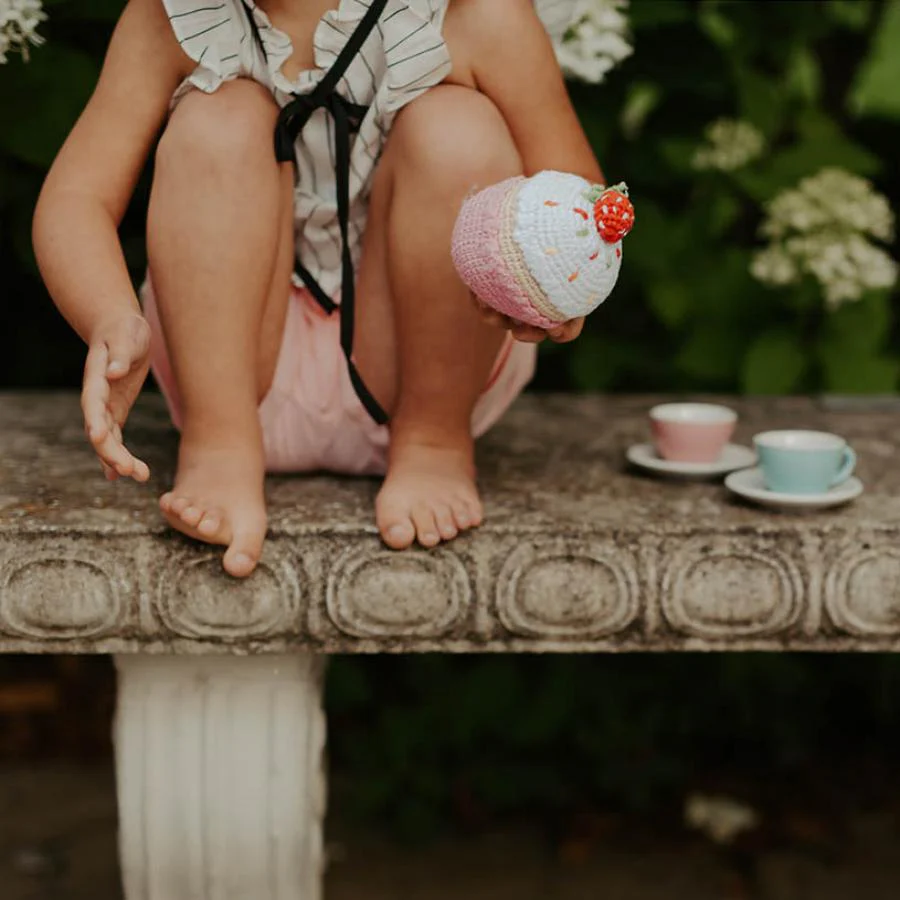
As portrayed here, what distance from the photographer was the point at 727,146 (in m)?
2.27

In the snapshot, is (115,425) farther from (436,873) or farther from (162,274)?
(436,873)

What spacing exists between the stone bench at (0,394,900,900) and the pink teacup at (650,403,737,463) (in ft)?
0.42

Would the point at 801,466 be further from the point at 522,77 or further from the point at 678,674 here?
the point at 678,674

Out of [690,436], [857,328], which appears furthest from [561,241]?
[857,328]

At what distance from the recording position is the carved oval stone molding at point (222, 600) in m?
1.42

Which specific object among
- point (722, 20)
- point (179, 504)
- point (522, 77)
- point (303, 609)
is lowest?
point (303, 609)

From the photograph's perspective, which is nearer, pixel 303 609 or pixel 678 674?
pixel 303 609

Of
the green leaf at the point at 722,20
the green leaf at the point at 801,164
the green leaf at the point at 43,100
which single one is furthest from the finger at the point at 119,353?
the green leaf at the point at 801,164

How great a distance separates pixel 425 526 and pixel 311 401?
0.86 ft

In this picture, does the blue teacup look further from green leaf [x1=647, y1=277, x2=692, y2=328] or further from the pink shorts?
green leaf [x1=647, y1=277, x2=692, y2=328]

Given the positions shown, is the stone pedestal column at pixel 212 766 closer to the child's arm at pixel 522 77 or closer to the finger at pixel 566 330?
the finger at pixel 566 330

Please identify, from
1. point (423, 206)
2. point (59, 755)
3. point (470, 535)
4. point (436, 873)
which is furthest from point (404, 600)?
point (59, 755)

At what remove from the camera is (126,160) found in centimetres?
149

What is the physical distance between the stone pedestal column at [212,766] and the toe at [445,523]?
0.20m
